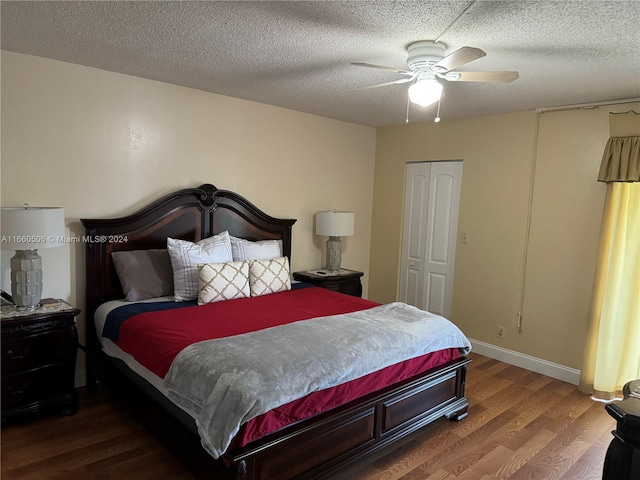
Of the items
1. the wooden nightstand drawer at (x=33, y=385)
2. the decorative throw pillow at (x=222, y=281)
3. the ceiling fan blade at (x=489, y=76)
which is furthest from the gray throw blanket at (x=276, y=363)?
the ceiling fan blade at (x=489, y=76)

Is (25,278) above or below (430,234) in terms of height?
below

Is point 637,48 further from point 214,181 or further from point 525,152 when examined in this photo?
point 214,181

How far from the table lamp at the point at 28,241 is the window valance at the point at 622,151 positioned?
405 cm

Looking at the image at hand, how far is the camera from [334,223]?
4.56 m

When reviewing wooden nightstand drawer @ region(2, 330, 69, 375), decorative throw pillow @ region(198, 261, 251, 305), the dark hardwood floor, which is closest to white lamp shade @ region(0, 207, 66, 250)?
wooden nightstand drawer @ region(2, 330, 69, 375)

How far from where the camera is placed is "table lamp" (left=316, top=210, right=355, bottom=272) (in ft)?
15.0

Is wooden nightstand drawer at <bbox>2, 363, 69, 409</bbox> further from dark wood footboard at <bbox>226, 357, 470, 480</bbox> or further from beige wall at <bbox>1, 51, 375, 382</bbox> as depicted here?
dark wood footboard at <bbox>226, 357, 470, 480</bbox>

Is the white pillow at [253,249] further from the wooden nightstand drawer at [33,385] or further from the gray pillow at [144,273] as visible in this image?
the wooden nightstand drawer at [33,385]

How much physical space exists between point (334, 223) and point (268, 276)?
1.17 m

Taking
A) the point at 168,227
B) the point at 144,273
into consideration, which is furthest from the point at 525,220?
the point at 144,273

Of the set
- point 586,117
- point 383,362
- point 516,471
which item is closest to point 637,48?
point 586,117

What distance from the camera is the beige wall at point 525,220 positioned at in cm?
375

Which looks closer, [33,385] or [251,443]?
[251,443]

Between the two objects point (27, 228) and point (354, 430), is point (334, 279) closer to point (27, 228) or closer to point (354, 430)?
point (354, 430)
